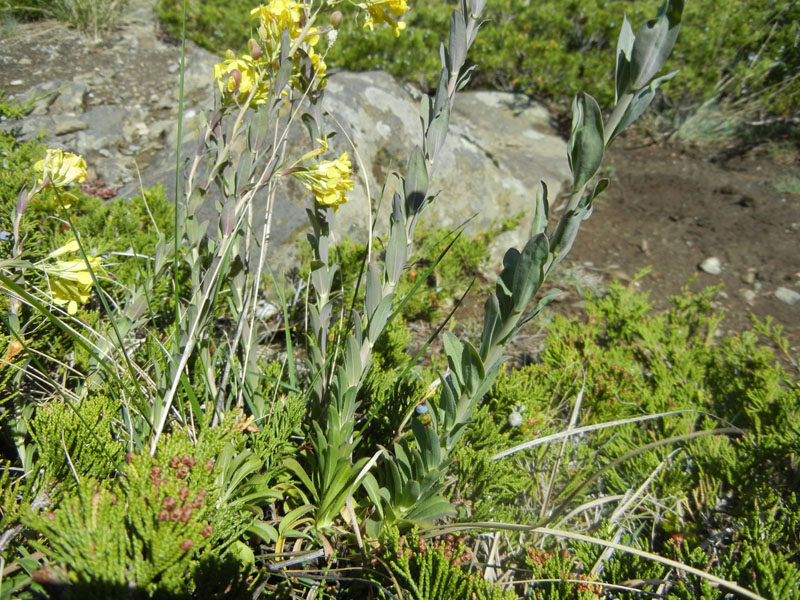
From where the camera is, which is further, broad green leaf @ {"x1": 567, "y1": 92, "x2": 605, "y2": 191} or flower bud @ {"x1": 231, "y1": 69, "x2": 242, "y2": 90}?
flower bud @ {"x1": 231, "y1": 69, "x2": 242, "y2": 90}

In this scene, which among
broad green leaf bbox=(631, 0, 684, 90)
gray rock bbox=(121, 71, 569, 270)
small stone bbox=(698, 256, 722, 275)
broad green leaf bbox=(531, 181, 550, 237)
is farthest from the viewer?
small stone bbox=(698, 256, 722, 275)

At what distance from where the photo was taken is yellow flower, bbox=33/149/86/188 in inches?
50.1

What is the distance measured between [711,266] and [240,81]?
383cm

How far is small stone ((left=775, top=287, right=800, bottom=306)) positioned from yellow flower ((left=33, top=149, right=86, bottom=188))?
163 inches

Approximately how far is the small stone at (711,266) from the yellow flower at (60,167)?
4.05 m

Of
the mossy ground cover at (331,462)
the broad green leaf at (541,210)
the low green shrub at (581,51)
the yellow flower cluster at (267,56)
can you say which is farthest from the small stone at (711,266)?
the yellow flower cluster at (267,56)

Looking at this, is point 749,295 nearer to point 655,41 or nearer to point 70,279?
point 655,41

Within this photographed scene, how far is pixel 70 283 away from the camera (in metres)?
1.17

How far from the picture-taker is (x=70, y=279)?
1.15 meters

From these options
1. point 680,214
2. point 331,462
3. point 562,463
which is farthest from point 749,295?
point 331,462

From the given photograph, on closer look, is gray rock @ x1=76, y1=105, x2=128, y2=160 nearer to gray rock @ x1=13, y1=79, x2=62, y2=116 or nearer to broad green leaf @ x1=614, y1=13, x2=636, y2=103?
gray rock @ x1=13, y1=79, x2=62, y2=116

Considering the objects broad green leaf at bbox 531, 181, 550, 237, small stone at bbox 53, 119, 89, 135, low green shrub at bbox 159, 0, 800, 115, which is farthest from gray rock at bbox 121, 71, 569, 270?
broad green leaf at bbox 531, 181, 550, 237

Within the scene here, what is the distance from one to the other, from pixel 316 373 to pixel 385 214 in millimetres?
1947

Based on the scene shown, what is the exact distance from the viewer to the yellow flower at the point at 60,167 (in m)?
1.27
